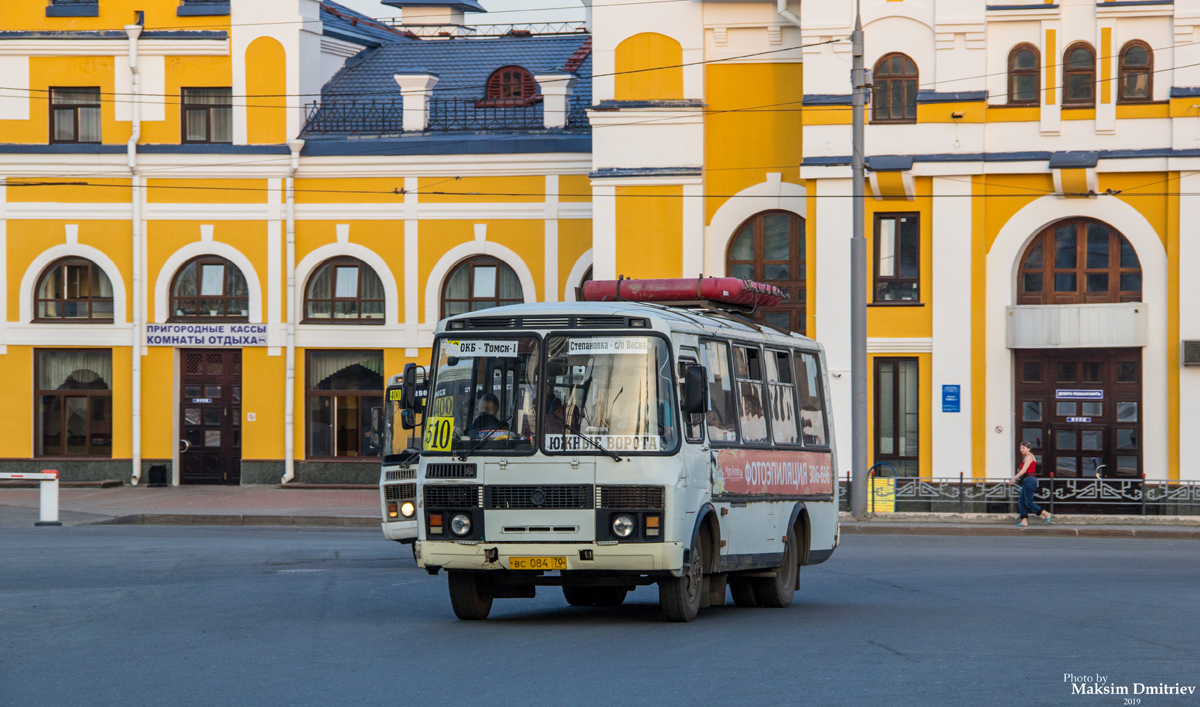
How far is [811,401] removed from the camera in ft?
52.0

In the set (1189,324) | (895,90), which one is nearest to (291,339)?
(895,90)

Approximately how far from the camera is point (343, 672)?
9.69m

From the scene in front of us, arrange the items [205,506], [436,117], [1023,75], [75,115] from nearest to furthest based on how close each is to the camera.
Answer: [1023,75], [205,506], [75,115], [436,117]

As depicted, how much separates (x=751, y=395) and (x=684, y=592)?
8.21ft

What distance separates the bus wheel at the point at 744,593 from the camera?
47.3 feet

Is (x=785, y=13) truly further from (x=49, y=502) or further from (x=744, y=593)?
A: (x=744, y=593)

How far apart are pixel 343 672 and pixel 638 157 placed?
22.3m

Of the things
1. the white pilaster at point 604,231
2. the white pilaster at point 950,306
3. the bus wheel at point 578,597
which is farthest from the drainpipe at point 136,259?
the bus wheel at point 578,597

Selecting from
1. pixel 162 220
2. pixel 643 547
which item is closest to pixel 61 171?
pixel 162 220

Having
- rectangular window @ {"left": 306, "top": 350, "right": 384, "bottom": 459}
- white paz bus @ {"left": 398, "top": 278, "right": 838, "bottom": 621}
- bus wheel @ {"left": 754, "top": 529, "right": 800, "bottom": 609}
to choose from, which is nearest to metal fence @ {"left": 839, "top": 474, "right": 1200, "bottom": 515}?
rectangular window @ {"left": 306, "top": 350, "right": 384, "bottom": 459}

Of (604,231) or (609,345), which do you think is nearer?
(609,345)

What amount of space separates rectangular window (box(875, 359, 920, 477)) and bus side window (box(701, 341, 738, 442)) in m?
16.6

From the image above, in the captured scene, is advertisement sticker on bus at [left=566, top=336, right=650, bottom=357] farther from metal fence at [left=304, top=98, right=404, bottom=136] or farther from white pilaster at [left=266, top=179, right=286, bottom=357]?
metal fence at [left=304, top=98, right=404, bottom=136]

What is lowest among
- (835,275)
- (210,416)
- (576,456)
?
(210,416)
